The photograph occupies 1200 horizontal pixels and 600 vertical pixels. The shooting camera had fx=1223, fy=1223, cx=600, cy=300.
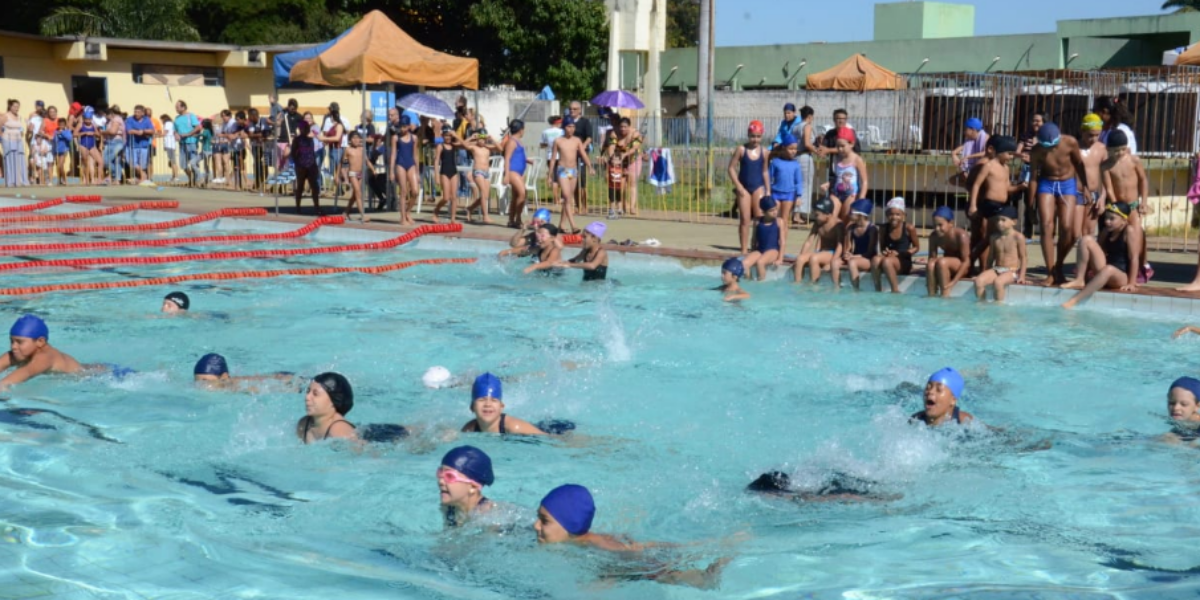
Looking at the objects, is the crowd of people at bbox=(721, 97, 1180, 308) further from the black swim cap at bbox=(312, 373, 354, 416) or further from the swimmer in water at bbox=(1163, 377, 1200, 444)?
the black swim cap at bbox=(312, 373, 354, 416)

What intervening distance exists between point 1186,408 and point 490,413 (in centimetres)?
445

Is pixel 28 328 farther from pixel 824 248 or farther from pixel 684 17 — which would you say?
pixel 684 17

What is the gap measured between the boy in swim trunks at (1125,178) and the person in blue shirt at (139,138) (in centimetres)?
2026

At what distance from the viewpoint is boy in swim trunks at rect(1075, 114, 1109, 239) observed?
12.4m

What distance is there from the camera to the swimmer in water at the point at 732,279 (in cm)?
1309

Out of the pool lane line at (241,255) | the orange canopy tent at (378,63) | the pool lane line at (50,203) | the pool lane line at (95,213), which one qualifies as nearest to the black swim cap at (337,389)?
the pool lane line at (241,255)

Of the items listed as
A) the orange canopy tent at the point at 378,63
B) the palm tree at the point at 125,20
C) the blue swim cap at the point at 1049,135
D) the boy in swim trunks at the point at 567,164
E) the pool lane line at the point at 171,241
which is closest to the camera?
the blue swim cap at the point at 1049,135

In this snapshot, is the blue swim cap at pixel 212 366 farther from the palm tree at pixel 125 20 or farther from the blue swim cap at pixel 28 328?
the palm tree at pixel 125 20

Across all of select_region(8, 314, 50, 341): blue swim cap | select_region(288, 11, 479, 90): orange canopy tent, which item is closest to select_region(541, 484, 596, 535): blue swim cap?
select_region(8, 314, 50, 341): blue swim cap

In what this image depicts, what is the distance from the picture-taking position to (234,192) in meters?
24.5

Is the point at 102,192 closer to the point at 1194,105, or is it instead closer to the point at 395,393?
the point at 395,393

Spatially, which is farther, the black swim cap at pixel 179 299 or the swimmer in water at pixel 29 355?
the black swim cap at pixel 179 299

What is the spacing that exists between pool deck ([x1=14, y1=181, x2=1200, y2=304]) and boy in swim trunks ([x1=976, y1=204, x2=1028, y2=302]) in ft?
3.09

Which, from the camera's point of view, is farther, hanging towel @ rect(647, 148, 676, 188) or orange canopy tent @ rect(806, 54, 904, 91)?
orange canopy tent @ rect(806, 54, 904, 91)
